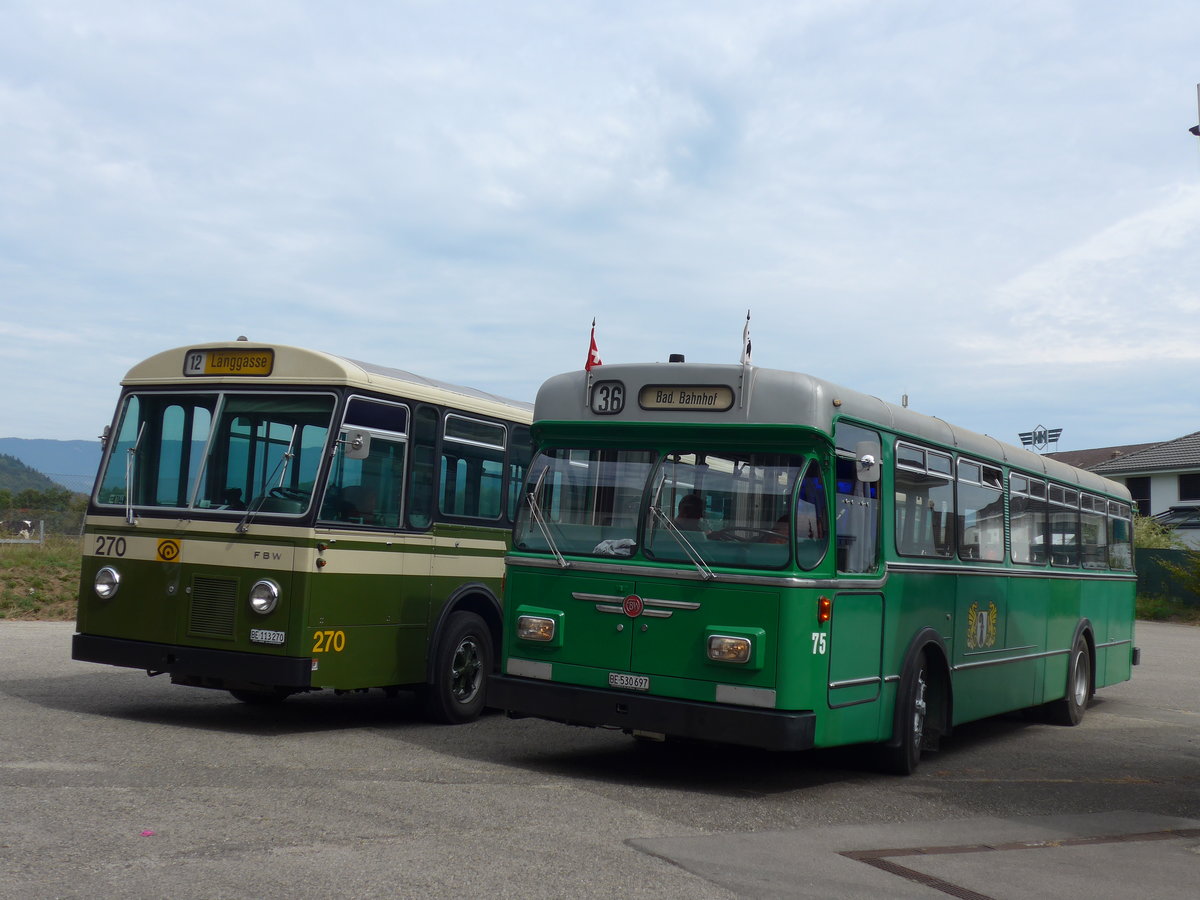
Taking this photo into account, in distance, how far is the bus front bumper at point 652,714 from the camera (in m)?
8.40

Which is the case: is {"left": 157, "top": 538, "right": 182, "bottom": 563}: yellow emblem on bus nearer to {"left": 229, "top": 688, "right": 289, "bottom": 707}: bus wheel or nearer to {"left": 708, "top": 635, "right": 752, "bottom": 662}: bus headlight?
{"left": 229, "top": 688, "right": 289, "bottom": 707}: bus wheel

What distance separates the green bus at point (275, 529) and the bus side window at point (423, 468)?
0.7 inches

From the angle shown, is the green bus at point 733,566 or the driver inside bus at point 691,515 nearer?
the green bus at point 733,566

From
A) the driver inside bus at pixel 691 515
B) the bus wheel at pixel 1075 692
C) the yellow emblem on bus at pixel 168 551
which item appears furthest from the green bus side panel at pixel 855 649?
the bus wheel at pixel 1075 692

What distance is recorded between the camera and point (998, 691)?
1205 cm

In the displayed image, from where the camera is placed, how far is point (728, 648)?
340 inches

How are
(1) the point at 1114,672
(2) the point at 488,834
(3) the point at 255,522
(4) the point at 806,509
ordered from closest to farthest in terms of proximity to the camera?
1. (2) the point at 488,834
2. (4) the point at 806,509
3. (3) the point at 255,522
4. (1) the point at 1114,672

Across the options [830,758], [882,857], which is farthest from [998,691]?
[882,857]

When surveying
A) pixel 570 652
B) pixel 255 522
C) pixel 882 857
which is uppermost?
pixel 255 522

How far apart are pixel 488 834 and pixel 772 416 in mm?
3420

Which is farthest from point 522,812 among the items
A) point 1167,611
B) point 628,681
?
point 1167,611

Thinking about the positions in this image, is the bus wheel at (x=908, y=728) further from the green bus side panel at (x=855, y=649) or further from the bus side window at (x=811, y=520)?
the bus side window at (x=811, y=520)

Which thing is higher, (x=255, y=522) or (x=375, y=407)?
(x=375, y=407)

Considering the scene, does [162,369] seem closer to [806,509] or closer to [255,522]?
[255,522]
